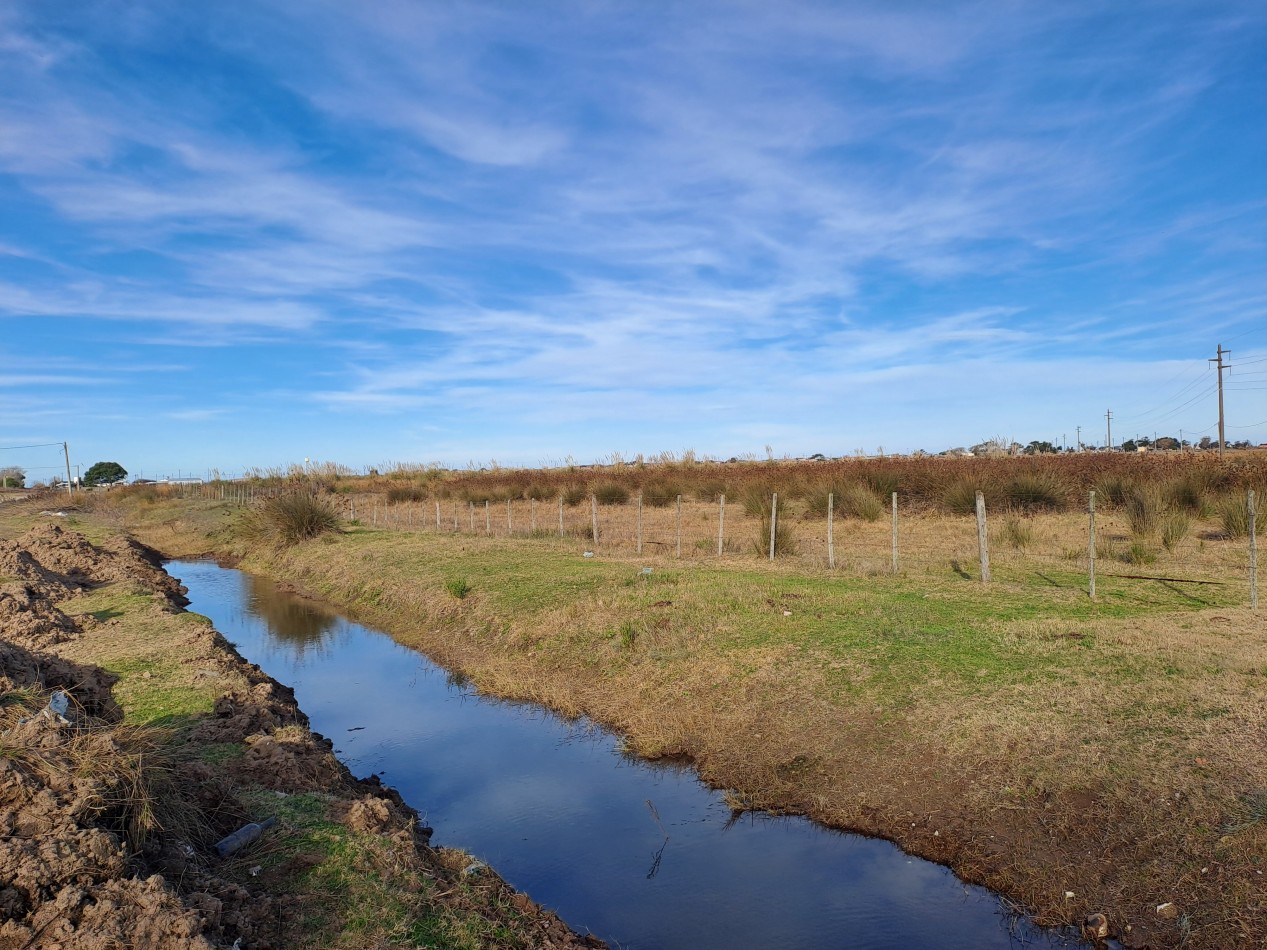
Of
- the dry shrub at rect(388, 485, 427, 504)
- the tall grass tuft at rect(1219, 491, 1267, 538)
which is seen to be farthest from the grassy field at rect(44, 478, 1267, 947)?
the dry shrub at rect(388, 485, 427, 504)

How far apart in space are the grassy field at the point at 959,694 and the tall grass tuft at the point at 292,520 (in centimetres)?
1106

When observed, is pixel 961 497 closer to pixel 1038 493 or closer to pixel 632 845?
pixel 1038 493

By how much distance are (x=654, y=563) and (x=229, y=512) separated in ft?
93.5

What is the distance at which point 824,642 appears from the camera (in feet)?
35.8

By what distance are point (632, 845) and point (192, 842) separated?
3752 millimetres

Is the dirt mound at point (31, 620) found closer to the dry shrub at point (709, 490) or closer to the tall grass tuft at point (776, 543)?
the tall grass tuft at point (776, 543)

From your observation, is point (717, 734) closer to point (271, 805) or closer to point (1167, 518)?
point (271, 805)

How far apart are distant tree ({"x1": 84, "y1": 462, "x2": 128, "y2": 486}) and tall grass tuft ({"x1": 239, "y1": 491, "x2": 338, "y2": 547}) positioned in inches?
2932

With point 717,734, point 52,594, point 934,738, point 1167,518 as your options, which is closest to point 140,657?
point 52,594

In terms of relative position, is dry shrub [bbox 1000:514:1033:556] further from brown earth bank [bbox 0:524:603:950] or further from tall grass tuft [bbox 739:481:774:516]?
brown earth bank [bbox 0:524:603:950]

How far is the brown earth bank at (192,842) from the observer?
381cm

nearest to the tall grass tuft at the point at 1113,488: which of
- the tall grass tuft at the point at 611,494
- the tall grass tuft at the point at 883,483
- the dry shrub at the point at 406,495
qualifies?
the tall grass tuft at the point at 883,483

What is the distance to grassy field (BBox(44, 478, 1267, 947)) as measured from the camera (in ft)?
20.3

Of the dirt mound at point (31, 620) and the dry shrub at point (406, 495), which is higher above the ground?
the dry shrub at point (406, 495)
